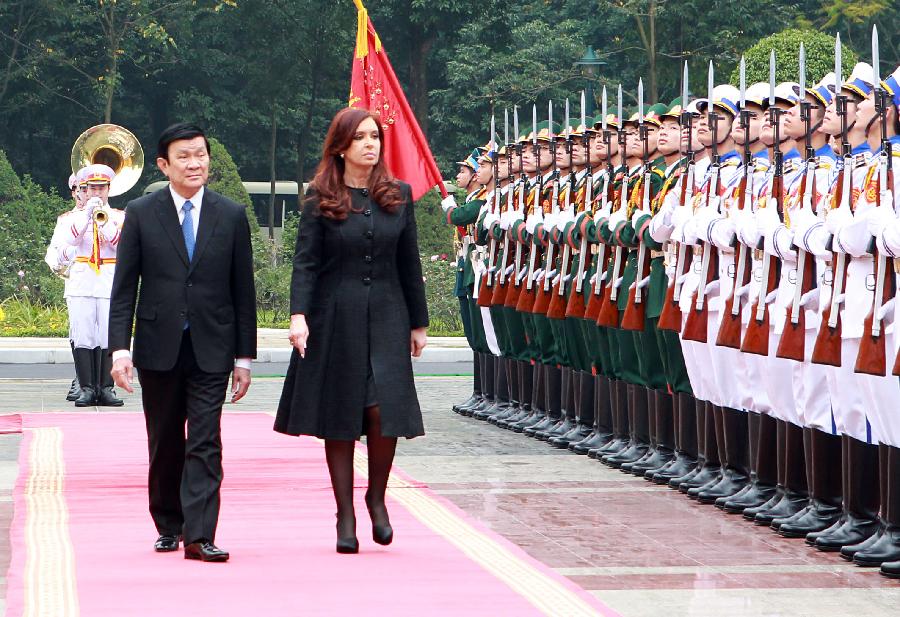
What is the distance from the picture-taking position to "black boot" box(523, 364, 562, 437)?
1293 cm

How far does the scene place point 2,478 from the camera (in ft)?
34.3

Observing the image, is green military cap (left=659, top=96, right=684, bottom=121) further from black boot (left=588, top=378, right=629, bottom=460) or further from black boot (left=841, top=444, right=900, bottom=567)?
black boot (left=841, top=444, right=900, bottom=567)

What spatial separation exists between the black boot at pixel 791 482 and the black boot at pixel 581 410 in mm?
3315

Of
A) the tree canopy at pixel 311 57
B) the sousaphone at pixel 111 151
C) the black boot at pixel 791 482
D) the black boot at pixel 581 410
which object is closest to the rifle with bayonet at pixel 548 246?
the black boot at pixel 581 410

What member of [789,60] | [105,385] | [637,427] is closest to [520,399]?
[637,427]

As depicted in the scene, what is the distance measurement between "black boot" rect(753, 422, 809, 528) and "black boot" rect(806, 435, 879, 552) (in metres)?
0.69

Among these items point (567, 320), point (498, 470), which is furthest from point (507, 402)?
point (498, 470)

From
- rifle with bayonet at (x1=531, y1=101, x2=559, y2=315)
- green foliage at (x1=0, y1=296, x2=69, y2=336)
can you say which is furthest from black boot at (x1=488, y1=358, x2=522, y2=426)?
green foliage at (x1=0, y1=296, x2=69, y2=336)

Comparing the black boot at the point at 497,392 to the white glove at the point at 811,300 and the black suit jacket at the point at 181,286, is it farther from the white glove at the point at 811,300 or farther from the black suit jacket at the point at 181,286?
the black suit jacket at the point at 181,286

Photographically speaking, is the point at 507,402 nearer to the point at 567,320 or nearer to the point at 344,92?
the point at 567,320

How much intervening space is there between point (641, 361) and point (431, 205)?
782 inches

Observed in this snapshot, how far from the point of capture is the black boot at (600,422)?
38.6 feet

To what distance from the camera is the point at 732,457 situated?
9.52 meters

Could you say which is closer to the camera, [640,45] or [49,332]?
[49,332]
